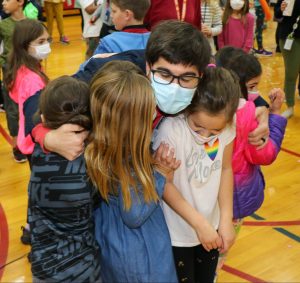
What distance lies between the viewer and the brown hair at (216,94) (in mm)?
1561

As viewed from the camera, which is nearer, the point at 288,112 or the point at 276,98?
the point at 276,98

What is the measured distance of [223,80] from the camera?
1.59m

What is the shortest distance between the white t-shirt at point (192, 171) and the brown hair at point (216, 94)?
0.10 metres

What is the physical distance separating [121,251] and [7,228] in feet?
6.30

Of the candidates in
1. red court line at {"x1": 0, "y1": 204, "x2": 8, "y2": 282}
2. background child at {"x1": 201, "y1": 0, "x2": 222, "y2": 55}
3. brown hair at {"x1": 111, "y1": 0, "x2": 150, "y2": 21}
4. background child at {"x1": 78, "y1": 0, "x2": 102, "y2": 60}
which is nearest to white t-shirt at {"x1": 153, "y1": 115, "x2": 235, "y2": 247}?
brown hair at {"x1": 111, "y1": 0, "x2": 150, "y2": 21}

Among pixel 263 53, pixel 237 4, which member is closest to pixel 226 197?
pixel 237 4

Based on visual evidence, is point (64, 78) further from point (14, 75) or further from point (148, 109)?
point (14, 75)

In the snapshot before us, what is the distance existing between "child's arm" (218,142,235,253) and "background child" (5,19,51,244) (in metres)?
1.45

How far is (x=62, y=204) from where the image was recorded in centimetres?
146

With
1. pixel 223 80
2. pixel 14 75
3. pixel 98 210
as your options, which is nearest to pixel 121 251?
pixel 98 210

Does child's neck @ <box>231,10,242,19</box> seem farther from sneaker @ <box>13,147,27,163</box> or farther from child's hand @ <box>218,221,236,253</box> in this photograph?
child's hand @ <box>218,221,236,253</box>

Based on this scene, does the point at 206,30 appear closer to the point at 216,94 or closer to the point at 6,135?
the point at 6,135

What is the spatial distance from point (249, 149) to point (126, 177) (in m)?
0.68

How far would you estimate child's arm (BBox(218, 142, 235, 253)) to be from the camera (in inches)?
68.5
